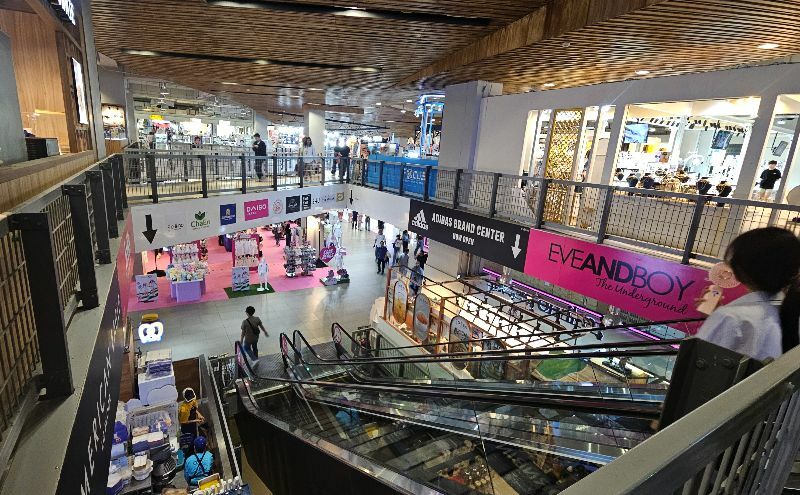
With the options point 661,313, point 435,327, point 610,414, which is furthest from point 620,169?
point 610,414

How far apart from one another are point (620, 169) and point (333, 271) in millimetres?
10497

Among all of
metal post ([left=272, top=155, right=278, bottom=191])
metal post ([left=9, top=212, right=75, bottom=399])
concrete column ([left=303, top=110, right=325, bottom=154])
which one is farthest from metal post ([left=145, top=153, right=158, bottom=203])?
concrete column ([left=303, top=110, right=325, bottom=154])

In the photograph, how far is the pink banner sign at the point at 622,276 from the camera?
5578mm

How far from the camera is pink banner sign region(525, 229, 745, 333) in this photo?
5.58 meters

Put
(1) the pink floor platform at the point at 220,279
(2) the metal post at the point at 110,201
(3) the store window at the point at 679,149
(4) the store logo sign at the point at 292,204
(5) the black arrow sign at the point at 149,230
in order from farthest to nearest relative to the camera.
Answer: (1) the pink floor platform at the point at 220,279, (4) the store logo sign at the point at 292,204, (3) the store window at the point at 679,149, (5) the black arrow sign at the point at 149,230, (2) the metal post at the point at 110,201

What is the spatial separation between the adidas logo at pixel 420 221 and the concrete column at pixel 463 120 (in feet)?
6.23

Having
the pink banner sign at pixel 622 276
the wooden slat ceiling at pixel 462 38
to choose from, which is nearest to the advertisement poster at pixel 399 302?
the pink banner sign at pixel 622 276

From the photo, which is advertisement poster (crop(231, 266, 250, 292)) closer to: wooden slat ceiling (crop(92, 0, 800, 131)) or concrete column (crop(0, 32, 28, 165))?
wooden slat ceiling (crop(92, 0, 800, 131))

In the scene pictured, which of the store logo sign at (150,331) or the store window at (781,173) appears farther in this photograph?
the store logo sign at (150,331)

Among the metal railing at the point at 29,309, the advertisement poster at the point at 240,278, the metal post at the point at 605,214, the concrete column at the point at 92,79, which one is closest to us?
the metal railing at the point at 29,309

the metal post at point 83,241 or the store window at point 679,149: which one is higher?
the store window at point 679,149

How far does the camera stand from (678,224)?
20.9ft

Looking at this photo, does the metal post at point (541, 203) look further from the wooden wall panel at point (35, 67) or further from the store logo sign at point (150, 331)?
Result: the store logo sign at point (150, 331)

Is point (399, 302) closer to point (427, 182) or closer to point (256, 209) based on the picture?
point (427, 182)
